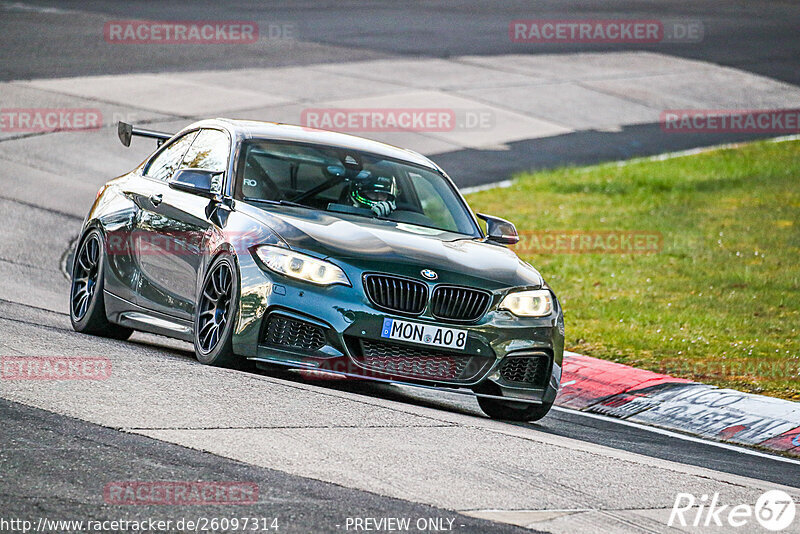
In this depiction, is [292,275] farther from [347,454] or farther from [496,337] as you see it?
[347,454]

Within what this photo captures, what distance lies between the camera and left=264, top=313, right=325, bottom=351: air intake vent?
26.1 feet

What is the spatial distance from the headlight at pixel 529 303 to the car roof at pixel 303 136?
179 cm

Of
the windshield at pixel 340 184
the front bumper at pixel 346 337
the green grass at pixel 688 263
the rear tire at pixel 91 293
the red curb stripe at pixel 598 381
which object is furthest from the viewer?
the green grass at pixel 688 263

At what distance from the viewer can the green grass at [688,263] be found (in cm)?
1163

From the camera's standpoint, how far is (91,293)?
1004 cm

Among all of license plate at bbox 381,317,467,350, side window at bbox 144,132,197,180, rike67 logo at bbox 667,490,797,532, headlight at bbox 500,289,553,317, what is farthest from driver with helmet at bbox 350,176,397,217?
rike67 logo at bbox 667,490,797,532

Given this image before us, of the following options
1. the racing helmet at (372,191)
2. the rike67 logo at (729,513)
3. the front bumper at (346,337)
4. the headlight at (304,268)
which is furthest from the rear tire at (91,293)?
the rike67 logo at (729,513)

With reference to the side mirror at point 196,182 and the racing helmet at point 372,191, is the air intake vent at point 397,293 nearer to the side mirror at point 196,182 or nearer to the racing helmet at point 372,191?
the racing helmet at point 372,191

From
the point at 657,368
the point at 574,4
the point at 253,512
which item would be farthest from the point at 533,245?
the point at 574,4

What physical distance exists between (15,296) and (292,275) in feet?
15.3

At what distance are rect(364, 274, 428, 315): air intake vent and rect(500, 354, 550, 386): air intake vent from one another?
2.22ft

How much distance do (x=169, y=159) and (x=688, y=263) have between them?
297 inches

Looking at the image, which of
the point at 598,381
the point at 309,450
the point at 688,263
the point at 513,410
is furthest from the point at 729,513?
the point at 688,263

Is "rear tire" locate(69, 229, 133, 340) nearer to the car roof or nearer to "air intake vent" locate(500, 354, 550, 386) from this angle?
the car roof
